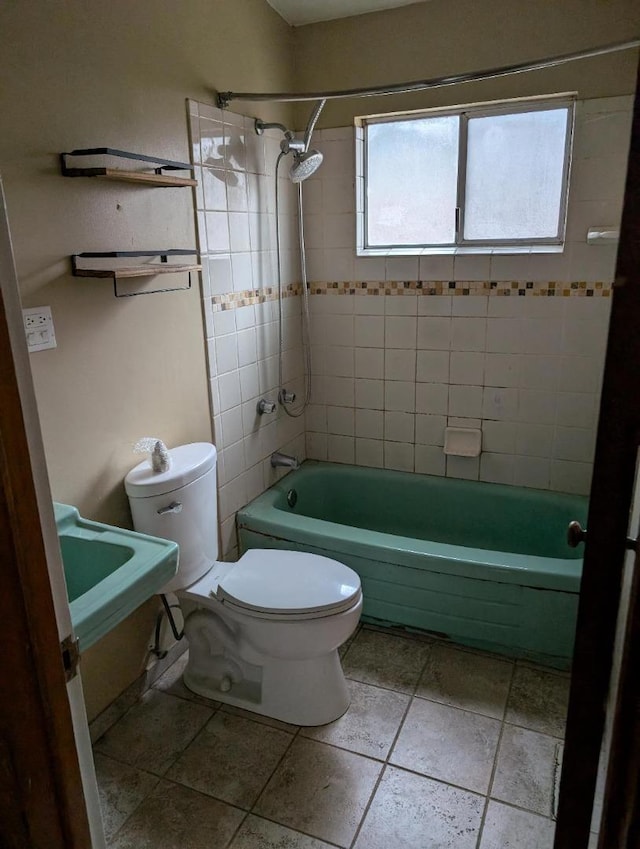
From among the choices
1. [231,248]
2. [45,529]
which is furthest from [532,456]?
[45,529]

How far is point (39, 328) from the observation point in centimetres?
159

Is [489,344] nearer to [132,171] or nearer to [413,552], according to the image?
[413,552]

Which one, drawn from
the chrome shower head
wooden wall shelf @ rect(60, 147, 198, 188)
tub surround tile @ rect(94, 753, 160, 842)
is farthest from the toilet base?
the chrome shower head

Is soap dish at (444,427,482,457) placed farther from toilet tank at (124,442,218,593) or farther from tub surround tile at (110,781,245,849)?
tub surround tile at (110,781,245,849)

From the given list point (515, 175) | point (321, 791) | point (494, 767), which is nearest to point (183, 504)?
point (321, 791)

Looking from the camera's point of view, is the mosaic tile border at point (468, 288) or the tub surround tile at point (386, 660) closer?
the tub surround tile at point (386, 660)

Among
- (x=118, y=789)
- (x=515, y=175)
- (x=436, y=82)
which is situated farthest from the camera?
(x=515, y=175)

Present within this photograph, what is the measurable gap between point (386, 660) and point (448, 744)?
0.44 metres

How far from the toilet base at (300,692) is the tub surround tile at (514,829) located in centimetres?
56

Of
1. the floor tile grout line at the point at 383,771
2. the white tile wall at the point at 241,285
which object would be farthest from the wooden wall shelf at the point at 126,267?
the floor tile grout line at the point at 383,771

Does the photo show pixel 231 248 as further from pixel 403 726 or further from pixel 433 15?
pixel 403 726

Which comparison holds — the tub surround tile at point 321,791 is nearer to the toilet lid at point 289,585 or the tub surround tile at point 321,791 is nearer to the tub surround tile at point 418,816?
the tub surround tile at point 418,816

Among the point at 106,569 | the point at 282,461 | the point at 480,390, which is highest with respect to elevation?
the point at 480,390

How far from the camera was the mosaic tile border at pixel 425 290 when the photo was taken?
8.12 feet
